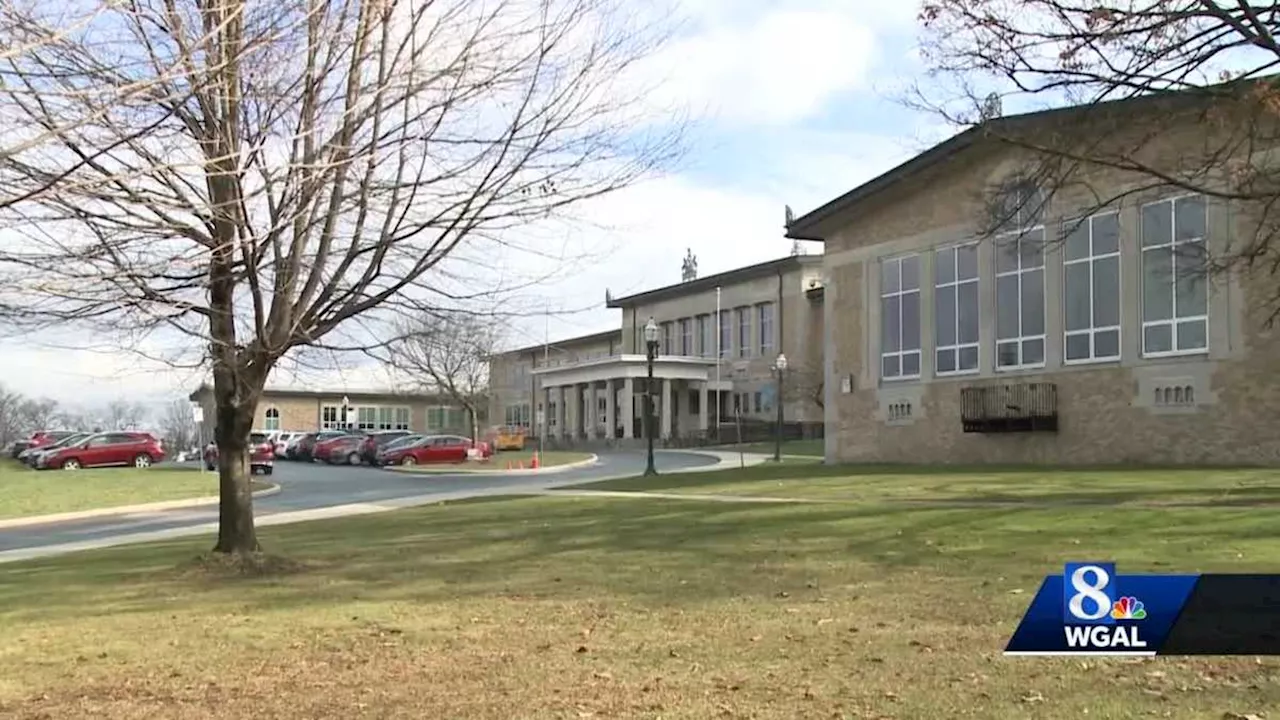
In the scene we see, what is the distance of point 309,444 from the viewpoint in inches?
2314

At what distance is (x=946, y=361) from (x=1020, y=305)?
279cm

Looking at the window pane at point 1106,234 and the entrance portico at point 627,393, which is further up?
the window pane at point 1106,234

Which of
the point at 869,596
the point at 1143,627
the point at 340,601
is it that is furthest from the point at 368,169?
the point at 1143,627

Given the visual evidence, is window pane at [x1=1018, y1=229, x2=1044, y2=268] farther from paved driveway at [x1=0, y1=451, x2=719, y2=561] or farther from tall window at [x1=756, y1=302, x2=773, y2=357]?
tall window at [x1=756, y1=302, x2=773, y2=357]

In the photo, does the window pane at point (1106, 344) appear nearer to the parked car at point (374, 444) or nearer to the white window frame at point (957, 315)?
the white window frame at point (957, 315)

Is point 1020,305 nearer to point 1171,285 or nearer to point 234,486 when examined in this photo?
point 1171,285

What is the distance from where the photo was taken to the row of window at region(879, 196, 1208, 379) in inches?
1056

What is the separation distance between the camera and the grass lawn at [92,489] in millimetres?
30359

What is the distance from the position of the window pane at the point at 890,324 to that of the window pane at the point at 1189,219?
8.73 m

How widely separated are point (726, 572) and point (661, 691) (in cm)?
529

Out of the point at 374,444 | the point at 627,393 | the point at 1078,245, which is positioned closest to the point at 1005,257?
the point at 1078,245

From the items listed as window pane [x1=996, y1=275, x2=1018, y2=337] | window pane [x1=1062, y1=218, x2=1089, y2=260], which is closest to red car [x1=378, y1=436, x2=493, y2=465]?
window pane [x1=996, y1=275, x2=1018, y2=337]

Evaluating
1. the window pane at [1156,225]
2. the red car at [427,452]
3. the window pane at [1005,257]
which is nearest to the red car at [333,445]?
the red car at [427,452]

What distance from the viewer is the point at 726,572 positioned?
39.2ft
